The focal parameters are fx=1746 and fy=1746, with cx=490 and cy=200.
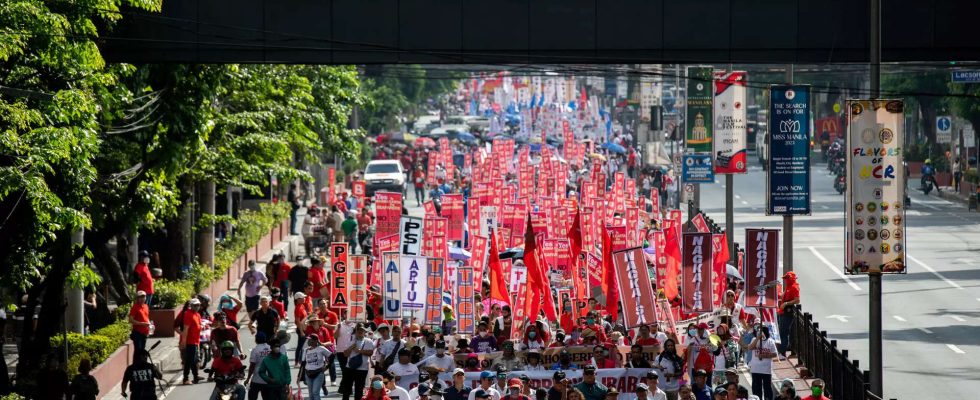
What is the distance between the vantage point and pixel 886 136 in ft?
67.3

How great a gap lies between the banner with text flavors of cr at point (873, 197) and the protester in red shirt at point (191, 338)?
33.0ft

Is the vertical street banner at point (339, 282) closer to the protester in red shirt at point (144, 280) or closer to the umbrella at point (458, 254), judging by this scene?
the protester in red shirt at point (144, 280)

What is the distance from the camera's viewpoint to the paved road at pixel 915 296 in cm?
2759

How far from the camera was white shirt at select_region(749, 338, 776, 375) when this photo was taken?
23344mm

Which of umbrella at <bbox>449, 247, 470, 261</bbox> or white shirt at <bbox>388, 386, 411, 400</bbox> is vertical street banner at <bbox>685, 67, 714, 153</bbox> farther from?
white shirt at <bbox>388, 386, 411, 400</bbox>

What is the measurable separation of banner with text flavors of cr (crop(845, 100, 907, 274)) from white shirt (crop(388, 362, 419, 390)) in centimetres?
572

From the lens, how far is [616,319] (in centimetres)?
2742

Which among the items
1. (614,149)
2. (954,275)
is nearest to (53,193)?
(954,275)

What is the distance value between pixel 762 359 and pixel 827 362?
4.28 ft

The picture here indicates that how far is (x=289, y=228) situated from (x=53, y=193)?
3107 centimetres

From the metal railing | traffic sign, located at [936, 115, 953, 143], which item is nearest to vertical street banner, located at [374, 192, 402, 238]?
the metal railing

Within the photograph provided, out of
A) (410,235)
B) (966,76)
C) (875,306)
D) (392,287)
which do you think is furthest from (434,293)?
(966,76)

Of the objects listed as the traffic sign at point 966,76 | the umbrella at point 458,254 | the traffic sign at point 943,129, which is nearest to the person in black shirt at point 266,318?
the umbrella at point 458,254

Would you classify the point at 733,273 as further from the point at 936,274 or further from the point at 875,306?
the point at 936,274
